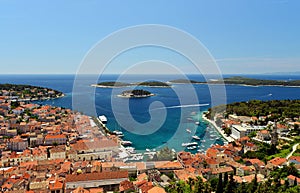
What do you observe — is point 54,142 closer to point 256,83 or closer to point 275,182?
point 275,182

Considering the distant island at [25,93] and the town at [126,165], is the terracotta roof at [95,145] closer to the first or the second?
the town at [126,165]

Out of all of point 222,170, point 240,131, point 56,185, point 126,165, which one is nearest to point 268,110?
point 240,131

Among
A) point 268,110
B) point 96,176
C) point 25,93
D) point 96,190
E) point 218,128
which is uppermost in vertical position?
point 25,93

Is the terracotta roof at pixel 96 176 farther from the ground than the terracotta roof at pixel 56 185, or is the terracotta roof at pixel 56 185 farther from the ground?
the terracotta roof at pixel 96 176

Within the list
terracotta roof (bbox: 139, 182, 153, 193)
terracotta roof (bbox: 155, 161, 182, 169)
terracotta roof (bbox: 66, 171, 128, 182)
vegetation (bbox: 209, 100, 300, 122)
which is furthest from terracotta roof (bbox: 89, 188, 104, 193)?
vegetation (bbox: 209, 100, 300, 122)

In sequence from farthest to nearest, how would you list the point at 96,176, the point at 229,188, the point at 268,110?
the point at 268,110
the point at 96,176
the point at 229,188

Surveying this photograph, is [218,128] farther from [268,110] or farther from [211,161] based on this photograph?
[211,161]

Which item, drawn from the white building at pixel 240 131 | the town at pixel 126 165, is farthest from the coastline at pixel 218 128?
the white building at pixel 240 131

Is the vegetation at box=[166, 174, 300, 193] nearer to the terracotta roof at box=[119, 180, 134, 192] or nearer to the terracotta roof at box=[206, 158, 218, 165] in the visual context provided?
the terracotta roof at box=[119, 180, 134, 192]

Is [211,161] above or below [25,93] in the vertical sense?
below

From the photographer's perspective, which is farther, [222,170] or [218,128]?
[218,128]
